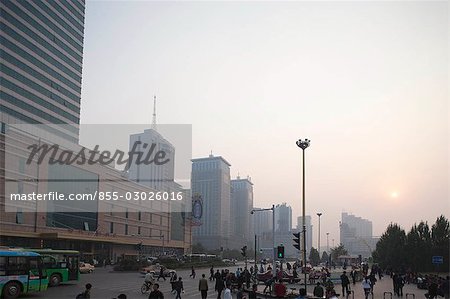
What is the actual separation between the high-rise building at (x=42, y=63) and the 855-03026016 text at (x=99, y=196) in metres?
13.3

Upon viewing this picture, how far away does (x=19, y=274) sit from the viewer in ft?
86.6

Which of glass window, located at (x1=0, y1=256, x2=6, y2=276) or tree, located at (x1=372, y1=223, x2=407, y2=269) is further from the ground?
glass window, located at (x1=0, y1=256, x2=6, y2=276)

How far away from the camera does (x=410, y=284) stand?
144ft

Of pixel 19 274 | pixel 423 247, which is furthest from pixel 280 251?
pixel 423 247

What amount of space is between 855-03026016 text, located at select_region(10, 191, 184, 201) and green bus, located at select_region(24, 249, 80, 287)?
2899cm

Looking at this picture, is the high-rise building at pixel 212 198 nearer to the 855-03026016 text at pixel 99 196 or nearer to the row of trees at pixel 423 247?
the 855-03026016 text at pixel 99 196

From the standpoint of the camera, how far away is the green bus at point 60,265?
108ft

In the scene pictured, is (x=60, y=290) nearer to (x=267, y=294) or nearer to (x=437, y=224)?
(x=267, y=294)

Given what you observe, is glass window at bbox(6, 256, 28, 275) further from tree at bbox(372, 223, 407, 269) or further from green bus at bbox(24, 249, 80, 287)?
tree at bbox(372, 223, 407, 269)

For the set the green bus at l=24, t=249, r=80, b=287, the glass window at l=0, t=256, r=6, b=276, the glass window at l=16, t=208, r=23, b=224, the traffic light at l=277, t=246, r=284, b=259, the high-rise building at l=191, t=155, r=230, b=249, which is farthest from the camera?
the high-rise building at l=191, t=155, r=230, b=249

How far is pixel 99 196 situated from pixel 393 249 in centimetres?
4850

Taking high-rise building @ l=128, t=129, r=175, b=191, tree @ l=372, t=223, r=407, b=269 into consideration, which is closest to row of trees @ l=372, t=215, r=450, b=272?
tree @ l=372, t=223, r=407, b=269

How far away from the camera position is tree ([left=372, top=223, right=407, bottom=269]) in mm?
61475

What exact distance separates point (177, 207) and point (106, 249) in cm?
3638
